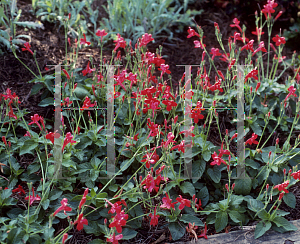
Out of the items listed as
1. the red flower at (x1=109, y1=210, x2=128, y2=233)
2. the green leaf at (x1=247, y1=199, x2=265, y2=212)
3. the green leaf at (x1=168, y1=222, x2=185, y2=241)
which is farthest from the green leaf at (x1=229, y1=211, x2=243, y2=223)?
the red flower at (x1=109, y1=210, x2=128, y2=233)

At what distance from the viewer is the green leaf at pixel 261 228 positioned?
2.33 meters

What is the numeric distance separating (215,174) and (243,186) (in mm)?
232

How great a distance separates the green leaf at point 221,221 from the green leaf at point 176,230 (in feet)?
0.82

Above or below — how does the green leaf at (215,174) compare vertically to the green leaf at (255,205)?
above

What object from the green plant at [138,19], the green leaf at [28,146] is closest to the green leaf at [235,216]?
the green leaf at [28,146]

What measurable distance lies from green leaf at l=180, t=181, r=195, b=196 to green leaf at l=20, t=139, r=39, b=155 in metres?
1.16

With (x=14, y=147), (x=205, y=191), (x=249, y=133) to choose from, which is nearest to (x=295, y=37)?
(x=249, y=133)

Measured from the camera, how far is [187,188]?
2.53 metres

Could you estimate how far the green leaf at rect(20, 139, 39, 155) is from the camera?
8.34 feet

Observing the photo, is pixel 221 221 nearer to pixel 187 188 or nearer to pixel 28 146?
pixel 187 188

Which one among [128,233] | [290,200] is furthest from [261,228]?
[128,233]

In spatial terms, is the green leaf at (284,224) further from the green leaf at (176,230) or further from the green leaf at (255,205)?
the green leaf at (176,230)

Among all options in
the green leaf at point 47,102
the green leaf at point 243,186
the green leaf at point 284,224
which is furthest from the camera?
the green leaf at point 47,102

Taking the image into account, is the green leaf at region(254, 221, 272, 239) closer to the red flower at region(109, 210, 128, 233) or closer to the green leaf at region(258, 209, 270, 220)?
the green leaf at region(258, 209, 270, 220)
